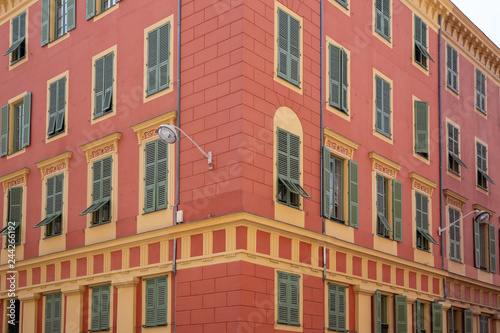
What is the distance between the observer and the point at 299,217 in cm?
2114

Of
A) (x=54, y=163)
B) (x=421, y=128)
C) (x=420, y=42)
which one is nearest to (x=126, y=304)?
(x=54, y=163)

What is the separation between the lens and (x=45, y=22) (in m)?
26.8

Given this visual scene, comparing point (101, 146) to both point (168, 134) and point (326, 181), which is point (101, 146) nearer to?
point (168, 134)

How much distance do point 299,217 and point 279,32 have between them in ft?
15.6

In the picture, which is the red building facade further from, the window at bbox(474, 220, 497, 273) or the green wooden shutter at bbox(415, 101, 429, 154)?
the window at bbox(474, 220, 497, 273)

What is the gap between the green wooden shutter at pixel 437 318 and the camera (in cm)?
2683

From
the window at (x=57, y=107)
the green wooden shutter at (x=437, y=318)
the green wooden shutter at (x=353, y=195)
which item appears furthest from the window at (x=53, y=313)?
the green wooden shutter at (x=437, y=318)

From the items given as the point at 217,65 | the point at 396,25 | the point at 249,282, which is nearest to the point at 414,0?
the point at 396,25

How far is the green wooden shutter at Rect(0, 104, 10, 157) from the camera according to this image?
90.6 feet

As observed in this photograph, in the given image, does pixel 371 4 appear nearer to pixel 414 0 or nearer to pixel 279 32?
pixel 414 0

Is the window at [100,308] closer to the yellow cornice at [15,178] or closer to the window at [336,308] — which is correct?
the yellow cornice at [15,178]

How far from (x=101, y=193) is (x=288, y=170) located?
5.64 meters

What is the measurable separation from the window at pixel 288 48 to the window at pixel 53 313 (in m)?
9.26

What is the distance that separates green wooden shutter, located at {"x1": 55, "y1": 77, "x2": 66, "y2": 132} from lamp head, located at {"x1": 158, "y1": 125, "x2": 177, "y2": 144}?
6843 mm
